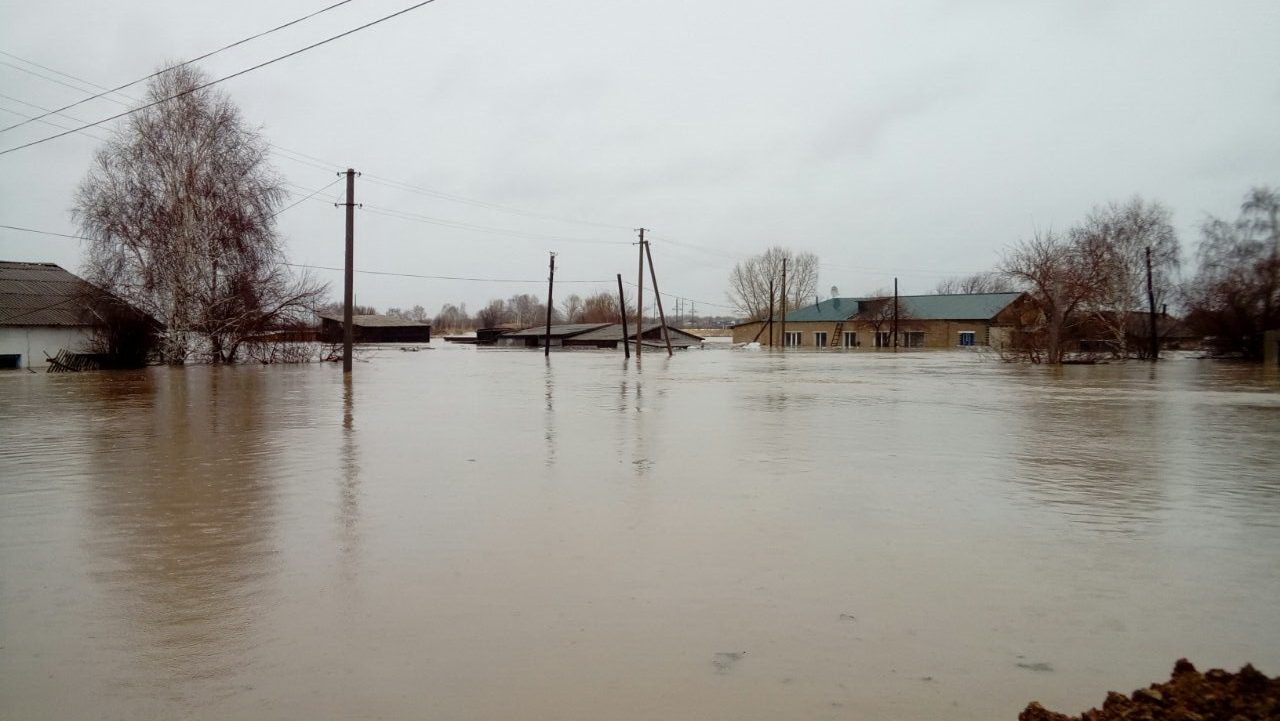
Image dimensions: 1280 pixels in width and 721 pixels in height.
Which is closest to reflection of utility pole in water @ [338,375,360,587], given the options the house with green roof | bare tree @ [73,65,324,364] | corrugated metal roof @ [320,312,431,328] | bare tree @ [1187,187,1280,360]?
A: bare tree @ [73,65,324,364]

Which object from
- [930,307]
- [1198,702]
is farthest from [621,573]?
[930,307]

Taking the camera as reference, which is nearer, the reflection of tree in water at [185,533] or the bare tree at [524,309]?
the reflection of tree in water at [185,533]

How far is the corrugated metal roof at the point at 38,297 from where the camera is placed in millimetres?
33219

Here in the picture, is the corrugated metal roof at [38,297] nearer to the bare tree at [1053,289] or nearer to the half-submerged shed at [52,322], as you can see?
the half-submerged shed at [52,322]

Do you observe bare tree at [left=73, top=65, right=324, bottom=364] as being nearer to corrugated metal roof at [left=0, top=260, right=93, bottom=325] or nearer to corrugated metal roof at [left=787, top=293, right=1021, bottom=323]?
corrugated metal roof at [left=0, top=260, right=93, bottom=325]

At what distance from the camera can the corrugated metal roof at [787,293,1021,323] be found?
83375 millimetres

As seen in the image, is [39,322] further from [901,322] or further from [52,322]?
[901,322]

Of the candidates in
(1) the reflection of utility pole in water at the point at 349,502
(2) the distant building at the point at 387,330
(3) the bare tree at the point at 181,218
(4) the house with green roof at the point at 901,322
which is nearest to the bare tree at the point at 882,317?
(4) the house with green roof at the point at 901,322

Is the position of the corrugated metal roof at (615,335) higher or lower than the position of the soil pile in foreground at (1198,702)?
higher

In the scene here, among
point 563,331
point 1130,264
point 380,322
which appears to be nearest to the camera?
point 1130,264

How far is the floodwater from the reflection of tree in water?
0.03 m

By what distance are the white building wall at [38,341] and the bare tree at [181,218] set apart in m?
3.20

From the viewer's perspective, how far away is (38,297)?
1357 inches

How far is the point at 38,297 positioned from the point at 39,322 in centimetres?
193
